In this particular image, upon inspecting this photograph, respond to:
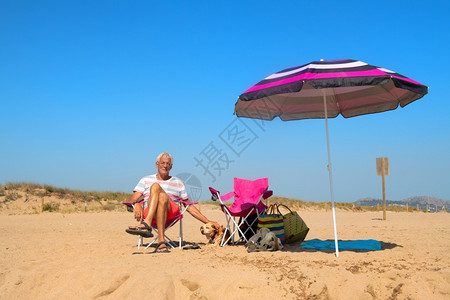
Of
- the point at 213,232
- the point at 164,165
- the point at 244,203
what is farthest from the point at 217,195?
the point at 164,165

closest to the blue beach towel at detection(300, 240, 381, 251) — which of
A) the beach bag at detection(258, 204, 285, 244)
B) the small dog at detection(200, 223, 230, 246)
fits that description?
the beach bag at detection(258, 204, 285, 244)

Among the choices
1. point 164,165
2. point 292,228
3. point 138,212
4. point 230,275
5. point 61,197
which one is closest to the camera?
point 230,275

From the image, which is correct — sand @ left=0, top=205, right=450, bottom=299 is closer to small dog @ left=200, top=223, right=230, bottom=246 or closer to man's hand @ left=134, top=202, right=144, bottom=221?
man's hand @ left=134, top=202, right=144, bottom=221

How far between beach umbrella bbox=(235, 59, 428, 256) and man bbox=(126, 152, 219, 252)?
1.34m

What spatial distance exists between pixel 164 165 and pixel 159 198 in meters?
0.61

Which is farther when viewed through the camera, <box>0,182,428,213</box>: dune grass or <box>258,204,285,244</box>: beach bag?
<box>0,182,428,213</box>: dune grass

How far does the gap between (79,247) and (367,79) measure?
176 inches

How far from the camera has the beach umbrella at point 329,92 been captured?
12.8 ft

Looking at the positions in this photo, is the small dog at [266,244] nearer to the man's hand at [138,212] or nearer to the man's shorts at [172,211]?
the man's shorts at [172,211]

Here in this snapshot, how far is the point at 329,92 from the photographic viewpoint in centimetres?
552

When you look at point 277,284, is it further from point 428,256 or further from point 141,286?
point 428,256

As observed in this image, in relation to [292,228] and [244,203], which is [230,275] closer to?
[244,203]

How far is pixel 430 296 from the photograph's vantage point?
9.97ft

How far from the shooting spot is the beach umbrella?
12.8 feet
